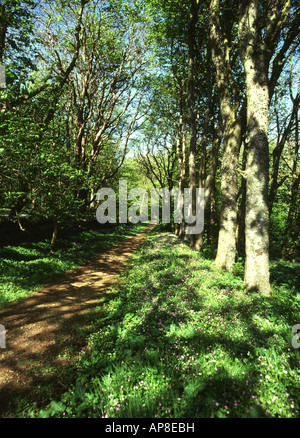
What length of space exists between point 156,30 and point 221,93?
1128 cm

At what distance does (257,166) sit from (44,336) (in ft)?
26.4

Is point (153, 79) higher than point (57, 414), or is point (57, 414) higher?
point (153, 79)

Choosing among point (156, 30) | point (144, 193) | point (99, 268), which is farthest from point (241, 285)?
point (144, 193)

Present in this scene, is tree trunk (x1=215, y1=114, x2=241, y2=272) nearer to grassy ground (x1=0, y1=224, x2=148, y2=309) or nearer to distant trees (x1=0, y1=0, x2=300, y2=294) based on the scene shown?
distant trees (x1=0, y1=0, x2=300, y2=294)

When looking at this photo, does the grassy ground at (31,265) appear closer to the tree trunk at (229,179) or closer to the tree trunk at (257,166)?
the tree trunk at (229,179)

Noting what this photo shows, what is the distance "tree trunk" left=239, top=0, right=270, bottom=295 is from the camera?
6176mm

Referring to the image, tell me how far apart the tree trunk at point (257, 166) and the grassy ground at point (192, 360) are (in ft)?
2.94

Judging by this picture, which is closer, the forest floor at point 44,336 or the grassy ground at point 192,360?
the grassy ground at point 192,360

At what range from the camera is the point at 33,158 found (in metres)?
7.62

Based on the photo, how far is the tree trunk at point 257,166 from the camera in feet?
20.3

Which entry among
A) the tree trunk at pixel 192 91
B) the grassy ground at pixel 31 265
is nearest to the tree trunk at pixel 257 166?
the tree trunk at pixel 192 91

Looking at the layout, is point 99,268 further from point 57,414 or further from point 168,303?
point 57,414

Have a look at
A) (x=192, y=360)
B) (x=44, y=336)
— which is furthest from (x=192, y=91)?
(x=44, y=336)

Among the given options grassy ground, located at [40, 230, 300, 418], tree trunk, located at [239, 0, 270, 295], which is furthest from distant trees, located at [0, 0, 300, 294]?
grassy ground, located at [40, 230, 300, 418]
